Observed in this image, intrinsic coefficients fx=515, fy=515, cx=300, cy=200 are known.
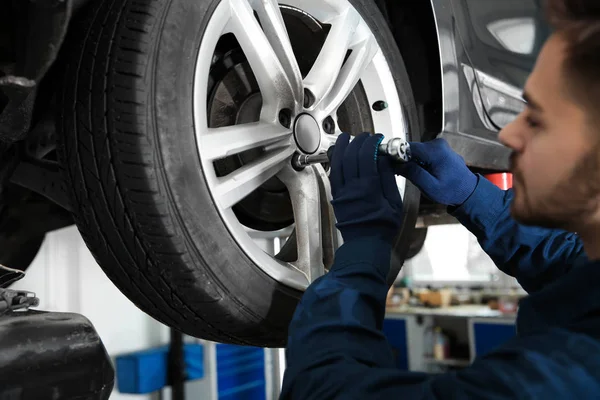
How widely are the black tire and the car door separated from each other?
26.8 inches

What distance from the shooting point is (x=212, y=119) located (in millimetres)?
866

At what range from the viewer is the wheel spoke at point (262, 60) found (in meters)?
0.78

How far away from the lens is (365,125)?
1.07m

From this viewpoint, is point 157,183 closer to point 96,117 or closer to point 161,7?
point 96,117

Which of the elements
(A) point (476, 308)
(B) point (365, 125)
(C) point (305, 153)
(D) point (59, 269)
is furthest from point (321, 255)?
(A) point (476, 308)

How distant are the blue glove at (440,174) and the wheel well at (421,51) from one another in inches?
10.1

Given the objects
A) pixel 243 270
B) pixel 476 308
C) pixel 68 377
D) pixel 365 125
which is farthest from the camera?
pixel 476 308

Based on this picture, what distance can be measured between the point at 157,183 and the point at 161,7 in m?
0.23

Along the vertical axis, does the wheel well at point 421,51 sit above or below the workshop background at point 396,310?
above

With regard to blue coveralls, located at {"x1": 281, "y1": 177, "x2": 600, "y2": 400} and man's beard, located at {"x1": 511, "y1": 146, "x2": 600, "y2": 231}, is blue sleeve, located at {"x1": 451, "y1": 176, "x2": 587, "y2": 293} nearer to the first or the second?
blue coveralls, located at {"x1": 281, "y1": 177, "x2": 600, "y2": 400}

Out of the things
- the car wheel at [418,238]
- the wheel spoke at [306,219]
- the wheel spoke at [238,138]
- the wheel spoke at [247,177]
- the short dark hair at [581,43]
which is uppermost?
the short dark hair at [581,43]

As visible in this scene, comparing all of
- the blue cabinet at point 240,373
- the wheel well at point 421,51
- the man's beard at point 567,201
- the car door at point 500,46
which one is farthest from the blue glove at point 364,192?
the blue cabinet at point 240,373

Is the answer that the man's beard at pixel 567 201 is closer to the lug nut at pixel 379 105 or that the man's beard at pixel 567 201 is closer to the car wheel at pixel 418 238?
the lug nut at pixel 379 105

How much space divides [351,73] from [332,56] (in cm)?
5
